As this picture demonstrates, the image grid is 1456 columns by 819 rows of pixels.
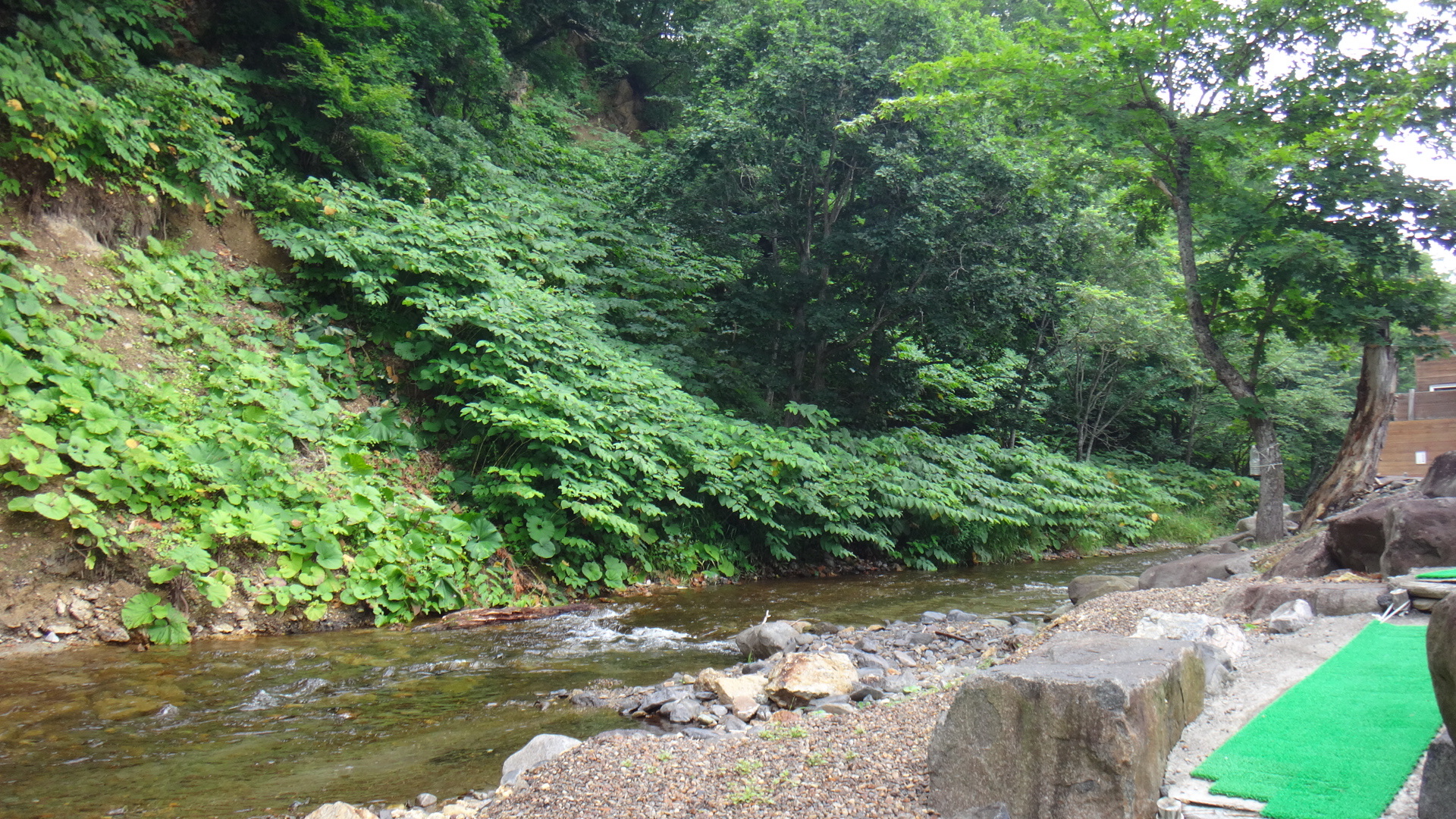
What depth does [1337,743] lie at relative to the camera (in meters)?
2.76

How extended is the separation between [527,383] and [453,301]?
1.34m

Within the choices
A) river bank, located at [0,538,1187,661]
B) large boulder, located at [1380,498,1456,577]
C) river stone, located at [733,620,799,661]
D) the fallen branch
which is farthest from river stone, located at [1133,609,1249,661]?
river bank, located at [0,538,1187,661]

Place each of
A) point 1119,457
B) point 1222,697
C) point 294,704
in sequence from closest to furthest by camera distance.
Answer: point 1222,697, point 294,704, point 1119,457

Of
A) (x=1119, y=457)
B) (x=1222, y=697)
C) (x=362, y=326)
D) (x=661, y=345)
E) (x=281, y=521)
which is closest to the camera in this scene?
(x=1222, y=697)

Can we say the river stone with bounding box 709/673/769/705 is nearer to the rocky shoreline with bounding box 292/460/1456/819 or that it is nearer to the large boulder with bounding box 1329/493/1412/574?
the rocky shoreline with bounding box 292/460/1456/819

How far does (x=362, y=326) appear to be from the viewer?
9.70m

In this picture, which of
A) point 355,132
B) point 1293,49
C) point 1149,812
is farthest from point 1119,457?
point 1149,812

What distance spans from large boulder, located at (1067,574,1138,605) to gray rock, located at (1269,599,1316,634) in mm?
3093

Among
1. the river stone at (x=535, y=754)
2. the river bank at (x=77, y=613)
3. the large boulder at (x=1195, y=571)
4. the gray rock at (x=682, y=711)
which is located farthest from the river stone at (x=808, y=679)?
the large boulder at (x=1195, y=571)

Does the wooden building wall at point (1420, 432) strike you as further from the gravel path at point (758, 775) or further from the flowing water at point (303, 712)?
the gravel path at point (758, 775)

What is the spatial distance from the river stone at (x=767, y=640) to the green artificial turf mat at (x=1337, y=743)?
3.54 meters

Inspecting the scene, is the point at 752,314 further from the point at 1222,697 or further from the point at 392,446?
the point at 1222,697

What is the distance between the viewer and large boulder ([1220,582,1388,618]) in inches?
186

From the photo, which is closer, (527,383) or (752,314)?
(527,383)
